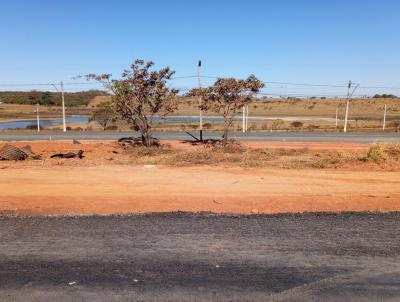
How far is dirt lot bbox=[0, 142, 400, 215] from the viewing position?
10.5m

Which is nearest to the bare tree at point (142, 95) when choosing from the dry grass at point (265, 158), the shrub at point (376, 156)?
the dry grass at point (265, 158)

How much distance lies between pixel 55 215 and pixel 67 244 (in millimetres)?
2255

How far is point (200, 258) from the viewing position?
676cm

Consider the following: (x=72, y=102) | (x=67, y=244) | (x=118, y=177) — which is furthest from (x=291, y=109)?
(x=67, y=244)

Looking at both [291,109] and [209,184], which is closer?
[209,184]

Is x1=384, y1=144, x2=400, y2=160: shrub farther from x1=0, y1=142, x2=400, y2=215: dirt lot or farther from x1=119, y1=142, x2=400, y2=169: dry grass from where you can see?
x1=0, y1=142, x2=400, y2=215: dirt lot

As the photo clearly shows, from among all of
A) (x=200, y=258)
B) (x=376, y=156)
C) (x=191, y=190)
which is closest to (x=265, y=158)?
(x=376, y=156)

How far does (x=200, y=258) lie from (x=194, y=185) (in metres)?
6.56

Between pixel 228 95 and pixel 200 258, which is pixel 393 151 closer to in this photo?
pixel 228 95

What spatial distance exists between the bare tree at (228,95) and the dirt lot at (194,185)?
5234 millimetres

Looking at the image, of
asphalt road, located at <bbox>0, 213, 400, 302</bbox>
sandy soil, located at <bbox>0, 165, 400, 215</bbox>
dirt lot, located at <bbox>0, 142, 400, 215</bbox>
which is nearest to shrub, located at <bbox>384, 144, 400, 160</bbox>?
dirt lot, located at <bbox>0, 142, 400, 215</bbox>

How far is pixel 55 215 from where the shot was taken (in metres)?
9.52

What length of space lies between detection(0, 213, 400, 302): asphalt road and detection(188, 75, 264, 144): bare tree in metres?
15.9

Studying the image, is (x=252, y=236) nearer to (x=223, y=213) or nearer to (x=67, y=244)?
(x=223, y=213)
